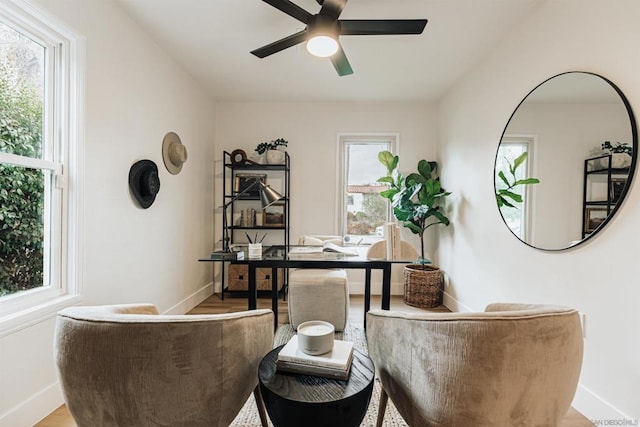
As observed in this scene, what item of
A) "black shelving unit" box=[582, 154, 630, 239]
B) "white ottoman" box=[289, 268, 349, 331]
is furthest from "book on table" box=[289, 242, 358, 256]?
"black shelving unit" box=[582, 154, 630, 239]

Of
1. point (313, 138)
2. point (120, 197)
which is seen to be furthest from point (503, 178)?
point (120, 197)

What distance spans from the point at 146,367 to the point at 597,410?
214 centimetres

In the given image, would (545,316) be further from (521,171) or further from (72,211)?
(72,211)

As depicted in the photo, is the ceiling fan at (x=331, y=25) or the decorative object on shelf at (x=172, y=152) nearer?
the ceiling fan at (x=331, y=25)

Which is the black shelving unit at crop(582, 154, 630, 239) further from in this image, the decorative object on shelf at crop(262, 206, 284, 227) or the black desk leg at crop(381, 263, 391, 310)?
the decorative object on shelf at crop(262, 206, 284, 227)

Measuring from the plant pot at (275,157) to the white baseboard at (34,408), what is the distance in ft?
8.95

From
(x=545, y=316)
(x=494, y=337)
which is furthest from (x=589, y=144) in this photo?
(x=494, y=337)

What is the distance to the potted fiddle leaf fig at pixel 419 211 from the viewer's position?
3361 mm

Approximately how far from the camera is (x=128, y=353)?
0.92 meters

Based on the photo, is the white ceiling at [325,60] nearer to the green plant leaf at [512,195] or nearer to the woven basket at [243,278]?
the green plant leaf at [512,195]

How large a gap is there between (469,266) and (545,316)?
213 cm

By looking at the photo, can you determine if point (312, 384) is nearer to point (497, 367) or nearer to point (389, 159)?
point (497, 367)

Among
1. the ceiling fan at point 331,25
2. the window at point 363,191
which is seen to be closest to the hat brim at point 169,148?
the ceiling fan at point 331,25

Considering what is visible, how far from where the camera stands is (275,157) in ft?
12.1
